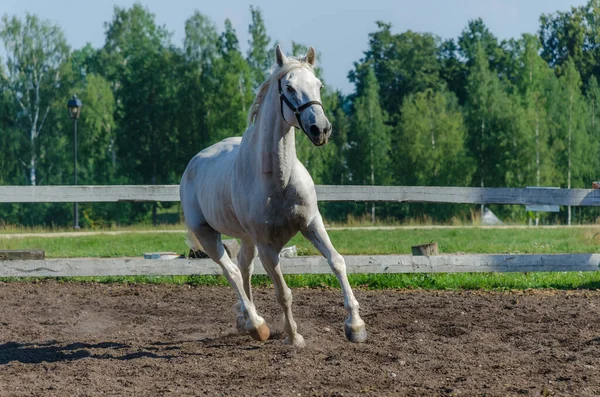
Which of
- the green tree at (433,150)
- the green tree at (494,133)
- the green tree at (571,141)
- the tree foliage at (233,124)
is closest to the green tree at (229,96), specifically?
the tree foliage at (233,124)

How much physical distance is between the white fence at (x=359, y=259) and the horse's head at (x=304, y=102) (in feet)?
12.2

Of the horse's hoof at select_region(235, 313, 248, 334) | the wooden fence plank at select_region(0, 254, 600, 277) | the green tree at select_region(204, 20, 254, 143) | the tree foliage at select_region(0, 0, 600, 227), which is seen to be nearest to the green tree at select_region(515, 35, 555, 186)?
the tree foliage at select_region(0, 0, 600, 227)

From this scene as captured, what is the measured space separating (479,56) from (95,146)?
A: 22014mm

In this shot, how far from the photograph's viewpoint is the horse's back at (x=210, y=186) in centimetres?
694

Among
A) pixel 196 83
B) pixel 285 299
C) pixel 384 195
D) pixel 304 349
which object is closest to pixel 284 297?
pixel 285 299

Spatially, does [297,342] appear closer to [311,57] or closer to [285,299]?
[285,299]

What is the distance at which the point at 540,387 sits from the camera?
5082 mm

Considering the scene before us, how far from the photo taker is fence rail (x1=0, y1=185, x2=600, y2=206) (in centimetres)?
982

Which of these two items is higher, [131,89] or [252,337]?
[131,89]

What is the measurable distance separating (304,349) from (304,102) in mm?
1994

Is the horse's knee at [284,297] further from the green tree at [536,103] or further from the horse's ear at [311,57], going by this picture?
the green tree at [536,103]

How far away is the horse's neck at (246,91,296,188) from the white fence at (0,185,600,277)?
341 centimetres

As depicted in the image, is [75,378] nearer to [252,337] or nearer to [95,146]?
[252,337]

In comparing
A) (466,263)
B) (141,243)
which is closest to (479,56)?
(141,243)
